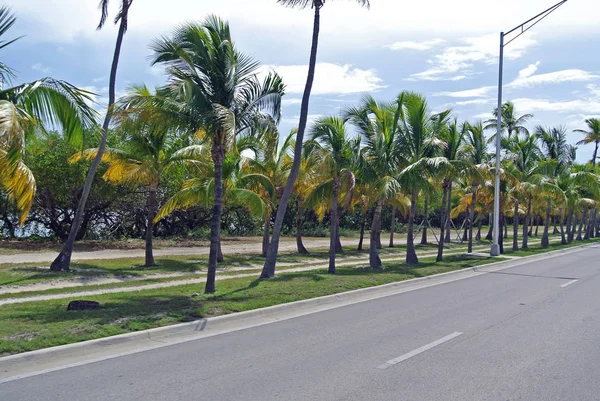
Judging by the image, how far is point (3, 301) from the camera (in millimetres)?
11852

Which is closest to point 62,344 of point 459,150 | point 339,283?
point 339,283

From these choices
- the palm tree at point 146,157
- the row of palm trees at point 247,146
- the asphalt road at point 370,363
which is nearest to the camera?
the asphalt road at point 370,363

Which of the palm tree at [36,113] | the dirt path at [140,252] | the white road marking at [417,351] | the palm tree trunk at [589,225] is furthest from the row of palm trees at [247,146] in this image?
the palm tree trunk at [589,225]

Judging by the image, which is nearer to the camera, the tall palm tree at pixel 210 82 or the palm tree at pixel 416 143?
the tall palm tree at pixel 210 82

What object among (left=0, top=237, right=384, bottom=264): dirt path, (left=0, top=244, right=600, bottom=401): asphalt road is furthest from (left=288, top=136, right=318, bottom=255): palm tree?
(left=0, top=244, right=600, bottom=401): asphalt road

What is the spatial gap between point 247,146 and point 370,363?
45.5 ft

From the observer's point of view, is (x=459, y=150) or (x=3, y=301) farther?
(x=459, y=150)

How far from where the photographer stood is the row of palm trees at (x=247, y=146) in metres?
12.2

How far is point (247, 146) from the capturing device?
20.3 meters

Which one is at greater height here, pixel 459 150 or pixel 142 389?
pixel 459 150

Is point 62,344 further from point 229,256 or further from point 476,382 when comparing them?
point 229,256

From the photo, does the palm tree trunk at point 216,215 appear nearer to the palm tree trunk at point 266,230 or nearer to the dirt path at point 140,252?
the dirt path at point 140,252

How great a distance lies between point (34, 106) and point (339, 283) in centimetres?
→ 878

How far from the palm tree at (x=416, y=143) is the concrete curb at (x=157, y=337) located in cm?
690
